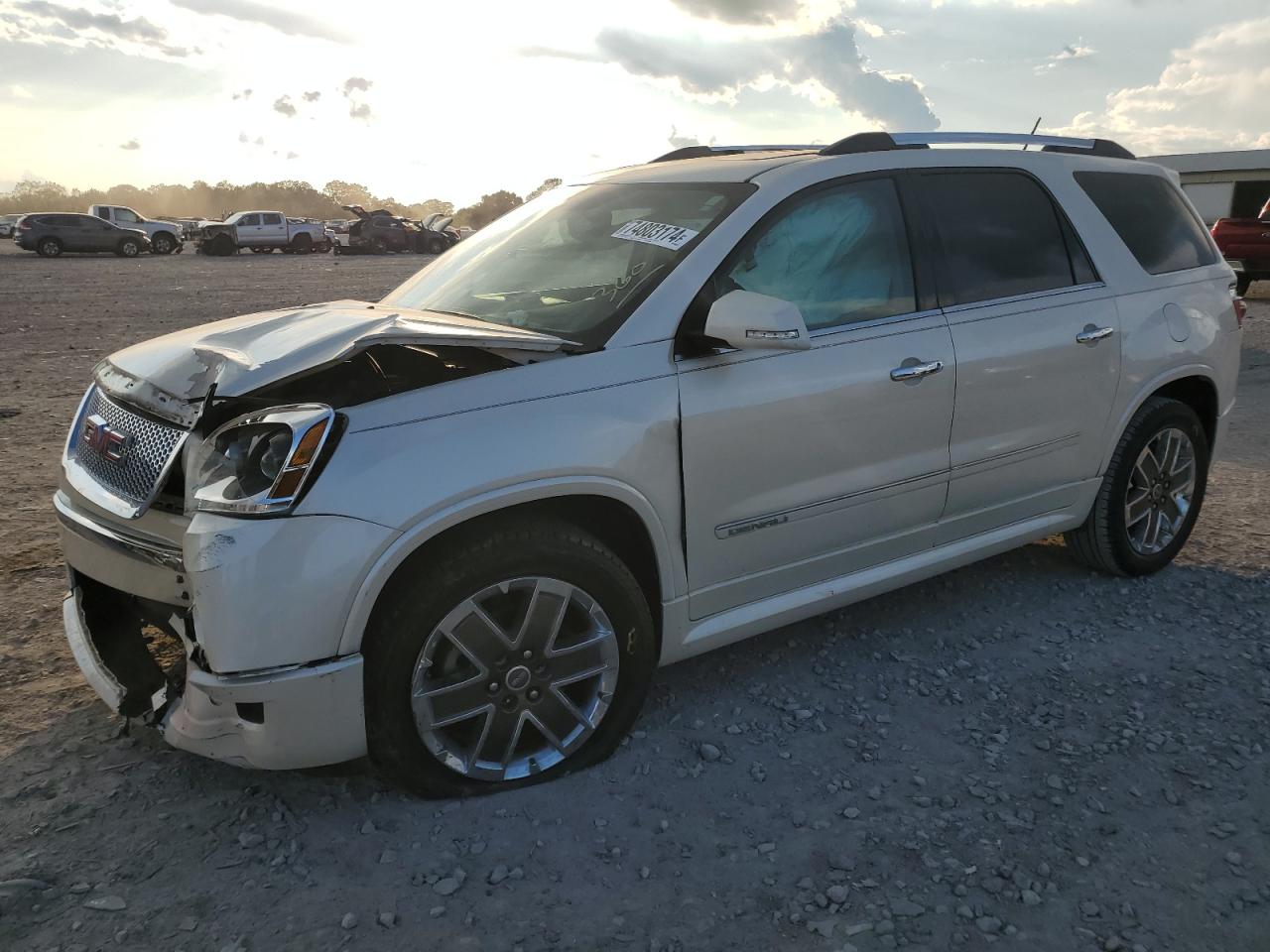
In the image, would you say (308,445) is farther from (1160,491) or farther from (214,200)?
(214,200)

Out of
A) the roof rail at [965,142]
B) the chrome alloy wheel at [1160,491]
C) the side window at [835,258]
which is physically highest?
the roof rail at [965,142]

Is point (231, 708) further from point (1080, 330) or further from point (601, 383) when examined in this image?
point (1080, 330)

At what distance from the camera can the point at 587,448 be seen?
283cm

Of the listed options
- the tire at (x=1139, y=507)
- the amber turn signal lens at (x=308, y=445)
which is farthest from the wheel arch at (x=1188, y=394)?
the amber turn signal lens at (x=308, y=445)

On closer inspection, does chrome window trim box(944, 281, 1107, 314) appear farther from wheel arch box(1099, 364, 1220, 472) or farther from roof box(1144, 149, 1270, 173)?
roof box(1144, 149, 1270, 173)

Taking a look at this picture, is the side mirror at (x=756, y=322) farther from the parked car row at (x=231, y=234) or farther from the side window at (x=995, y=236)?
the parked car row at (x=231, y=234)

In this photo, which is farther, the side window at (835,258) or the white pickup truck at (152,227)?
the white pickup truck at (152,227)

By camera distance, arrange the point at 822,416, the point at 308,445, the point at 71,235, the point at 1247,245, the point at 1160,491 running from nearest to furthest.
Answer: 1. the point at 308,445
2. the point at 822,416
3. the point at 1160,491
4. the point at 1247,245
5. the point at 71,235

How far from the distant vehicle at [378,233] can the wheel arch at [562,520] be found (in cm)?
3423

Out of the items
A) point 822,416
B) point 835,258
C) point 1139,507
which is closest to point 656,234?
point 835,258

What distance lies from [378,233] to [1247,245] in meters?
27.6

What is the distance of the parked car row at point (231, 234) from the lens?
103 feet

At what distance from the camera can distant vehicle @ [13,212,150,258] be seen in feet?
101

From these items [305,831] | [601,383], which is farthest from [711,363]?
[305,831]
